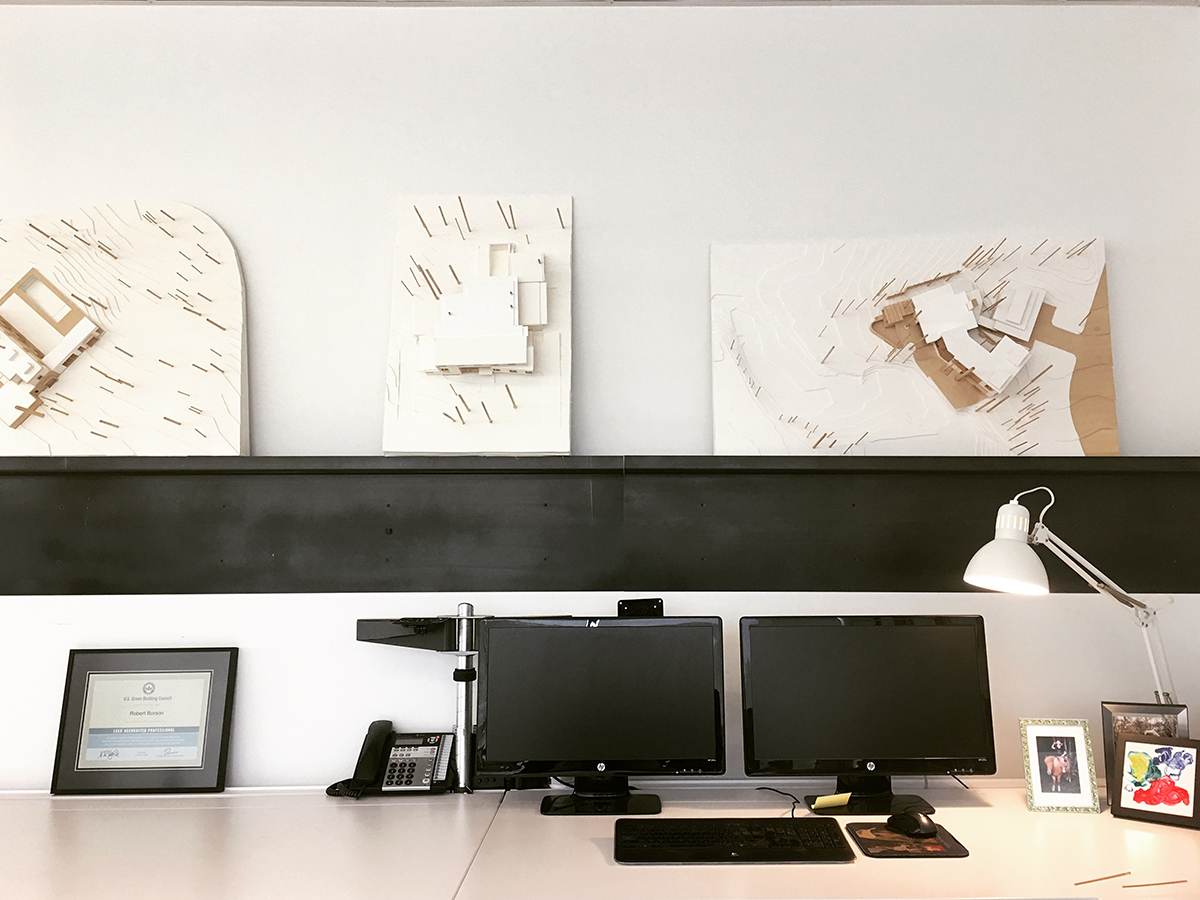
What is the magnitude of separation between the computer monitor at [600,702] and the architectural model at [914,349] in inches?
22.7

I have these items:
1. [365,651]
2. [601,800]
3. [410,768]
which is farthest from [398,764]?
[601,800]

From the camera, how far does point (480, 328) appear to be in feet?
6.88

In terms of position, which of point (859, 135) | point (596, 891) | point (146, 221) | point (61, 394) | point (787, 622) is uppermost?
point (859, 135)

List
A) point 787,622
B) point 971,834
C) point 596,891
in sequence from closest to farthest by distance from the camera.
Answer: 1. point 596,891
2. point 971,834
3. point 787,622

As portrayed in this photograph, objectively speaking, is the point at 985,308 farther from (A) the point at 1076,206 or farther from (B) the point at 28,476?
(B) the point at 28,476

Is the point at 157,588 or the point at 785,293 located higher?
the point at 785,293

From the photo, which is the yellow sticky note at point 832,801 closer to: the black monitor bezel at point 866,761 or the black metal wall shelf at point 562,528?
the black monitor bezel at point 866,761

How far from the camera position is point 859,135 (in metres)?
2.23

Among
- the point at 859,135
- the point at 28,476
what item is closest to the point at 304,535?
the point at 28,476

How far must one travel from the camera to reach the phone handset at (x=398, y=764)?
1.90 metres

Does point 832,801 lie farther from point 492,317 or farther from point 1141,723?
point 492,317

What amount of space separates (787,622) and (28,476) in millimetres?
2028

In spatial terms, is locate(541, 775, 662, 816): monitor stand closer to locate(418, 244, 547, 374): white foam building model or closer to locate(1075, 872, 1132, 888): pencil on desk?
locate(1075, 872, 1132, 888): pencil on desk

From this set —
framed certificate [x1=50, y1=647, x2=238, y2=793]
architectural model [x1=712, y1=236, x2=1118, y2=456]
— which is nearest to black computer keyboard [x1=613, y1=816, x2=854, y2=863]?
architectural model [x1=712, y1=236, x2=1118, y2=456]
